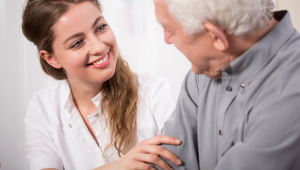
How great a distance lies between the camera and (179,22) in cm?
77

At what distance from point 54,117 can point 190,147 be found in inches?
35.0

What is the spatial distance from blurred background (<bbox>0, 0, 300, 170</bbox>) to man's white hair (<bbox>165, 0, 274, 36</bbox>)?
5.01 ft

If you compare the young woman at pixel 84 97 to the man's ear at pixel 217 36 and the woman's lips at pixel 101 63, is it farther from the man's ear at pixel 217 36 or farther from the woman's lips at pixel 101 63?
the man's ear at pixel 217 36

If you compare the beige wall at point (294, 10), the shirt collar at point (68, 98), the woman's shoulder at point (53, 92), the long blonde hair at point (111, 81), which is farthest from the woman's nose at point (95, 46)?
the beige wall at point (294, 10)

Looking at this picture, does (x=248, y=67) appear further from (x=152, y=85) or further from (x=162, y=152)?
(x=152, y=85)

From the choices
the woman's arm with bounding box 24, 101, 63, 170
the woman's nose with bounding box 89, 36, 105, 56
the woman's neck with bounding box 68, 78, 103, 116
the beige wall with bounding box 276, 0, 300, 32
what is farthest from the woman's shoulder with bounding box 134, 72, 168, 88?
the beige wall with bounding box 276, 0, 300, 32

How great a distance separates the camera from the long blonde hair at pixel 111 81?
1.31 metres

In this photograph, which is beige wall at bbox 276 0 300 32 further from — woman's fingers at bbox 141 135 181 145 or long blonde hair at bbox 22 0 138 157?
woman's fingers at bbox 141 135 181 145

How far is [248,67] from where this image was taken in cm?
81

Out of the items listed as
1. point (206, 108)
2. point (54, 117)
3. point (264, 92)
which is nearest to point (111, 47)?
point (54, 117)

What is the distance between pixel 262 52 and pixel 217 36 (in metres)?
0.15

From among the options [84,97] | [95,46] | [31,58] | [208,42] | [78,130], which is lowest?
[78,130]

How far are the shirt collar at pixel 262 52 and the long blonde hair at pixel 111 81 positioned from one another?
817 millimetres

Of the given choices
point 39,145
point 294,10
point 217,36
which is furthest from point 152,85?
point 294,10
